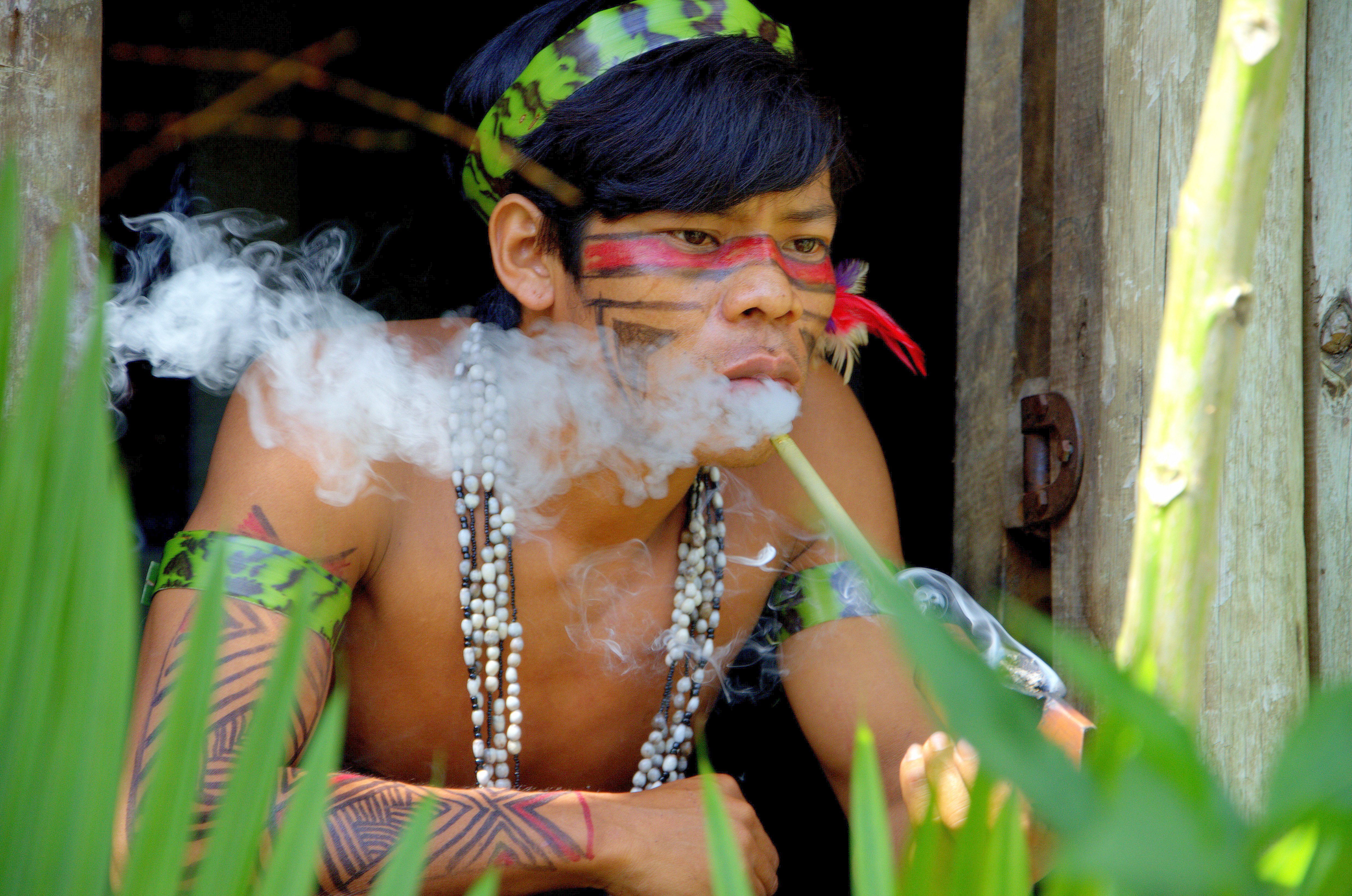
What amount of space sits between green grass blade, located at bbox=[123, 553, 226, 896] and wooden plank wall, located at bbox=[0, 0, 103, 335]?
3.90 ft

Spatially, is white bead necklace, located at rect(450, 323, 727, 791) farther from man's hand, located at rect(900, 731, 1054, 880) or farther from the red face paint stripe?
man's hand, located at rect(900, 731, 1054, 880)

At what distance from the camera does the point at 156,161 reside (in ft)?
10.6

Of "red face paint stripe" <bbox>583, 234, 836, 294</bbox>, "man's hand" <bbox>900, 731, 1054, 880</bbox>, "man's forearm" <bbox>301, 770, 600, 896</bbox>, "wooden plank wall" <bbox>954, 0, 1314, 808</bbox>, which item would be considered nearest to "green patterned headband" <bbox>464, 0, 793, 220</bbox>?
"red face paint stripe" <bbox>583, 234, 836, 294</bbox>

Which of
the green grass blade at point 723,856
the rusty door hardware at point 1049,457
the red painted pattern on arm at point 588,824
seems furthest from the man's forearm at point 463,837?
the green grass blade at point 723,856

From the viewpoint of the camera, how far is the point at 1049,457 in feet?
6.19

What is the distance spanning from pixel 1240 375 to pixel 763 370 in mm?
716

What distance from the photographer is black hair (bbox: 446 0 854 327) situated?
1680 mm

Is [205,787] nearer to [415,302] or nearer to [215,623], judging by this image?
[215,623]

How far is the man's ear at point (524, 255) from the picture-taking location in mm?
1833

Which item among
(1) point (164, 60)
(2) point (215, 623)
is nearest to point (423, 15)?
(1) point (164, 60)

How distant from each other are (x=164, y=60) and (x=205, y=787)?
8.27ft

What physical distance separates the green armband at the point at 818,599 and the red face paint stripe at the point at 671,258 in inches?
23.2

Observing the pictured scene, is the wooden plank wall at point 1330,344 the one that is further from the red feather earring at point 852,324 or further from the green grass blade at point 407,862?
the green grass blade at point 407,862

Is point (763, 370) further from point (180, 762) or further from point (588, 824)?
point (180, 762)
